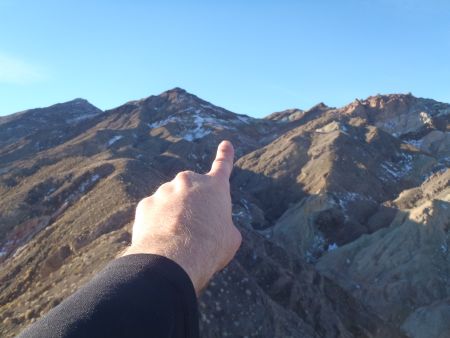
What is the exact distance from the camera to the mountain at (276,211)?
1530 centimetres

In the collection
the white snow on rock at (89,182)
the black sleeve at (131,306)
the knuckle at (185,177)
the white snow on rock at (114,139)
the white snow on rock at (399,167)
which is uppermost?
the knuckle at (185,177)

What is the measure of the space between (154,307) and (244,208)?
147ft

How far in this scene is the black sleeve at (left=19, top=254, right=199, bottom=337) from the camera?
53.2 inches

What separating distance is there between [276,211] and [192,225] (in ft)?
161

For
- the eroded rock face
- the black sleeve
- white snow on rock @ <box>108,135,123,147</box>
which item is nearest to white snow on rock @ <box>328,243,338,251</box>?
the eroded rock face

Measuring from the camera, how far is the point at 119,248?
14695 millimetres

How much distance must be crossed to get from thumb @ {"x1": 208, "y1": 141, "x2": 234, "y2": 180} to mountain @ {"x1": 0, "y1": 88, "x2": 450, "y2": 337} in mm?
9767

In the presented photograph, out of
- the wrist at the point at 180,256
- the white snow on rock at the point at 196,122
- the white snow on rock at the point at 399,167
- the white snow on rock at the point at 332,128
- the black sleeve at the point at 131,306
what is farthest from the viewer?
the white snow on rock at the point at 196,122

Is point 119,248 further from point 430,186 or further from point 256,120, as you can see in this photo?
point 256,120

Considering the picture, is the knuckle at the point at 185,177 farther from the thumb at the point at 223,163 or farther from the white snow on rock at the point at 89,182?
the white snow on rock at the point at 89,182

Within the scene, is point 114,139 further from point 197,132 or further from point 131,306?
point 131,306

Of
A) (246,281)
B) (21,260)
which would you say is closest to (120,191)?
(21,260)

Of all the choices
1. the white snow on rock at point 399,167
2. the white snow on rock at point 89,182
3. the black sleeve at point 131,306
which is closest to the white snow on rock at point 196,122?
the white snow on rock at point 399,167

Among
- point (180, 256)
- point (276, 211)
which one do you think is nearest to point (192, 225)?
point (180, 256)
